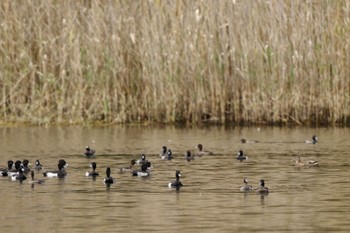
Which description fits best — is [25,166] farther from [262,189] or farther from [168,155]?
[262,189]

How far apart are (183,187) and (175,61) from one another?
10156 millimetres

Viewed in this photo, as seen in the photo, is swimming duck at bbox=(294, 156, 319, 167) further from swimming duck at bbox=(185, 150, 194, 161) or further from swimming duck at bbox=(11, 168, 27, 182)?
swimming duck at bbox=(11, 168, 27, 182)

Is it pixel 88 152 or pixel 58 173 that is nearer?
pixel 58 173

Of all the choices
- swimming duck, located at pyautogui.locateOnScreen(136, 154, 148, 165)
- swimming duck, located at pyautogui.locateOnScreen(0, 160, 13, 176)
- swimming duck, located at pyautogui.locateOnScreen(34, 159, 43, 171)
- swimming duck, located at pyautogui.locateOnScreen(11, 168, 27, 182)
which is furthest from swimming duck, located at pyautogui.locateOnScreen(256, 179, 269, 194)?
swimming duck, located at pyautogui.locateOnScreen(34, 159, 43, 171)

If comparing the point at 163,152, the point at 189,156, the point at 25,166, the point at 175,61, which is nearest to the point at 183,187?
the point at 25,166

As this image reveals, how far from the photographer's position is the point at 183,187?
18922 millimetres

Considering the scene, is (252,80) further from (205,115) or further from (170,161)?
(170,161)

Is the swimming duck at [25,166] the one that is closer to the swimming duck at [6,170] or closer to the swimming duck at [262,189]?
the swimming duck at [6,170]

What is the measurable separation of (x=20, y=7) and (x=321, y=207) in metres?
14.7

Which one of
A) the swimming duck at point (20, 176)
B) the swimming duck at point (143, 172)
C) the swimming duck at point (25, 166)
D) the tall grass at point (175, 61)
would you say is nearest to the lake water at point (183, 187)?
the swimming duck at point (143, 172)

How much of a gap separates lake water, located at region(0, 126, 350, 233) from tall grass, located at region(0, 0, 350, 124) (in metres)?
Result: 0.54

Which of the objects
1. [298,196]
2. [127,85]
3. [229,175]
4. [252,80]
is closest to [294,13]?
[252,80]

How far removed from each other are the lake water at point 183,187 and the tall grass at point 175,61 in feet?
1.78

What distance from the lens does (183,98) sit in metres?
28.9
